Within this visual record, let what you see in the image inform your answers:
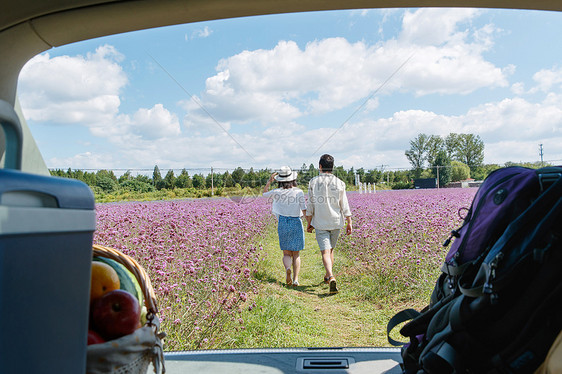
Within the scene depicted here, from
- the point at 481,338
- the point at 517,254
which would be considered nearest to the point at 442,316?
the point at 481,338

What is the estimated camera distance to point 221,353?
244 centimetres

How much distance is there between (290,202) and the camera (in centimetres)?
539

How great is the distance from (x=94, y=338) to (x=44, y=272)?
0.30m

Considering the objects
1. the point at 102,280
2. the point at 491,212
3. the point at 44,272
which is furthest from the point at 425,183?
the point at 44,272

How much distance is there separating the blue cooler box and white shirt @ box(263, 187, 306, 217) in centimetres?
447

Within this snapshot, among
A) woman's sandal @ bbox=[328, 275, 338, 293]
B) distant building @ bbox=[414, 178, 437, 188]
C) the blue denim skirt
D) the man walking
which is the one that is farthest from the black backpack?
distant building @ bbox=[414, 178, 437, 188]

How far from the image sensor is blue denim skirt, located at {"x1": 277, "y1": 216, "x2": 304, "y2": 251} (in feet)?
17.2

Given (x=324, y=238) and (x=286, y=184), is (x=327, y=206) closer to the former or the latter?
(x=324, y=238)

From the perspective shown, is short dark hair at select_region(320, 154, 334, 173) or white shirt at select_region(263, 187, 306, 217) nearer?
short dark hair at select_region(320, 154, 334, 173)

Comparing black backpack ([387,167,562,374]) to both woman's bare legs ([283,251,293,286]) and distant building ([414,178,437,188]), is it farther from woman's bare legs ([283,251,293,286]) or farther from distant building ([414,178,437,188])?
distant building ([414,178,437,188])

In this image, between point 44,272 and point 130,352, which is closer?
point 44,272

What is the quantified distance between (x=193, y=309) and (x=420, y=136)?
13279 mm

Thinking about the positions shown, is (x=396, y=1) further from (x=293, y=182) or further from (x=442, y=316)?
(x=293, y=182)

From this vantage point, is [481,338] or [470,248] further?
[470,248]
